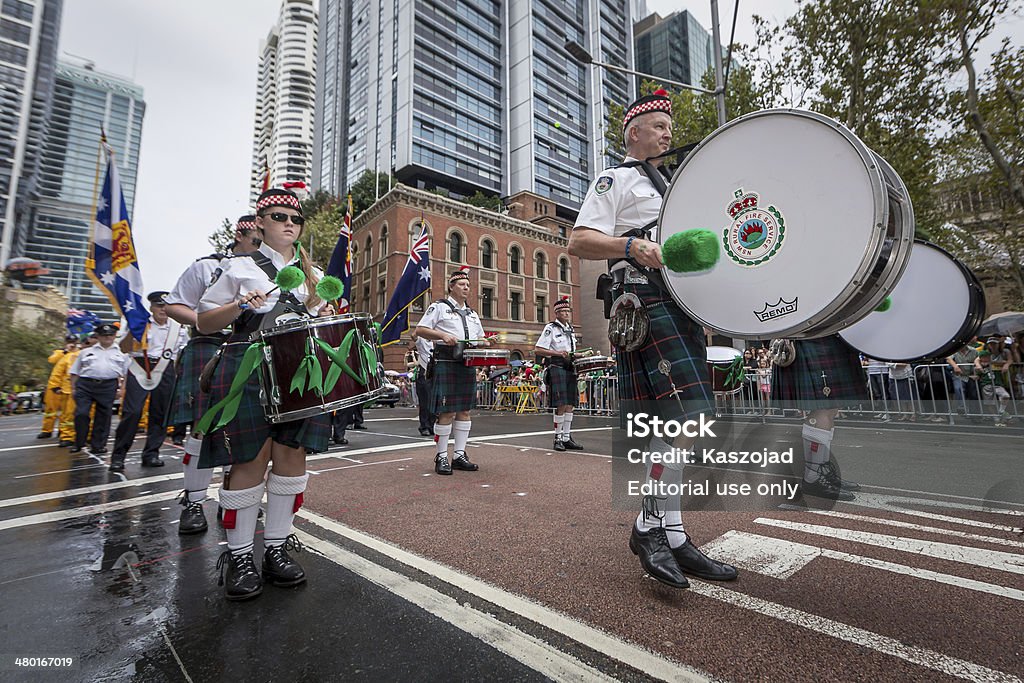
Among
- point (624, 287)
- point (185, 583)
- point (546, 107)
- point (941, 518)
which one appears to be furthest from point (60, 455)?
point (546, 107)

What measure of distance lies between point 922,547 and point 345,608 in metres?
2.86

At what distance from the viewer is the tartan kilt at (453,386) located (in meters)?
4.96

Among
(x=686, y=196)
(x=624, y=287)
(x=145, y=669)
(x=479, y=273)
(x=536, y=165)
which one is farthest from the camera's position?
(x=536, y=165)

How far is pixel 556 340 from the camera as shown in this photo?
677cm

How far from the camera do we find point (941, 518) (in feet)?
9.57

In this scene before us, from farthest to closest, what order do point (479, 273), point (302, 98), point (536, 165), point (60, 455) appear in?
1. point (302, 98)
2. point (536, 165)
3. point (479, 273)
4. point (60, 455)

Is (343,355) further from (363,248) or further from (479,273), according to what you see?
(363,248)

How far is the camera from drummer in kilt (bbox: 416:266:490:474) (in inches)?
189

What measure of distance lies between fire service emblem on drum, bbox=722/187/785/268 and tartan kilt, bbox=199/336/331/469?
6.45 ft

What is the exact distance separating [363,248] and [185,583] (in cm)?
3342

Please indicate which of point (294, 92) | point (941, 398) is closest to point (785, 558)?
point (941, 398)

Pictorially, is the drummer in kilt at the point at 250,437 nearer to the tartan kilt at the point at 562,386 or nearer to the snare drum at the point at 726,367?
the snare drum at the point at 726,367

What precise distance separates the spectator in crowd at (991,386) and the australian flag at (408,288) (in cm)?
1073

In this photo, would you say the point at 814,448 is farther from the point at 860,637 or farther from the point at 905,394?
the point at 905,394
